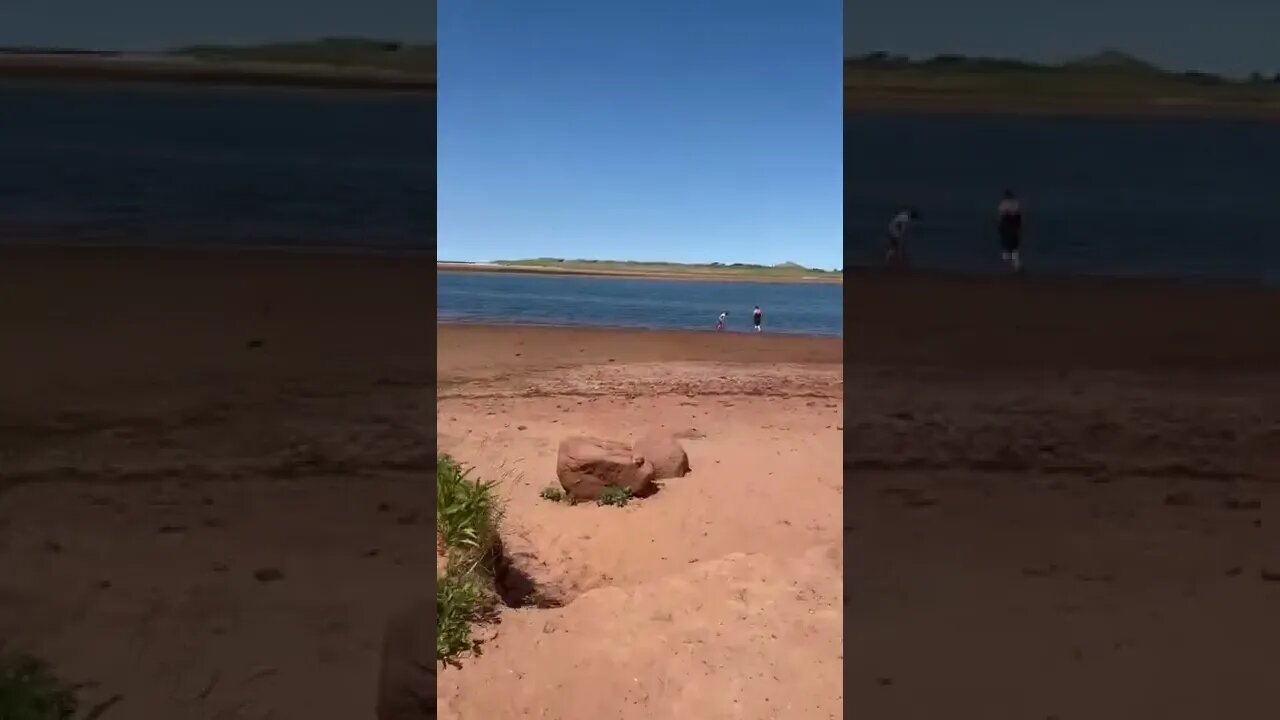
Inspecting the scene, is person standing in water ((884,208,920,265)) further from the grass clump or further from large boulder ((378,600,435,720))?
large boulder ((378,600,435,720))

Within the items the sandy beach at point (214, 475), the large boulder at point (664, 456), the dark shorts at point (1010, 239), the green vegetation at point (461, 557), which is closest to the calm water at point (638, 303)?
the dark shorts at point (1010, 239)

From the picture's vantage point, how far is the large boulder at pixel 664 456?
17.1ft

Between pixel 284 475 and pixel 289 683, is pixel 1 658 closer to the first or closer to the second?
pixel 289 683

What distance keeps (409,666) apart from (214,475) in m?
1.55

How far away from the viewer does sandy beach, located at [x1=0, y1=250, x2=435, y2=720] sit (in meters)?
2.26

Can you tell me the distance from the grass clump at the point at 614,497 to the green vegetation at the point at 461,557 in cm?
100

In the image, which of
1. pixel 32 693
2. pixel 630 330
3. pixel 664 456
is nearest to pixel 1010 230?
pixel 664 456

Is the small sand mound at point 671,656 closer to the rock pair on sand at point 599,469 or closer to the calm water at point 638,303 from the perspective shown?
the rock pair on sand at point 599,469

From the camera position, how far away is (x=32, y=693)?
1.83 m

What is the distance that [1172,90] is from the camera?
16.0 feet

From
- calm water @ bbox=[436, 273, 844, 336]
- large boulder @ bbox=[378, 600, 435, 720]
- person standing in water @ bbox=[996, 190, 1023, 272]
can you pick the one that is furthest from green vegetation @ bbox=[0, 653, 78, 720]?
calm water @ bbox=[436, 273, 844, 336]

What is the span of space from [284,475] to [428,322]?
4.65 ft

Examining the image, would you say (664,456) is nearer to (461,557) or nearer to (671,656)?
(461,557)

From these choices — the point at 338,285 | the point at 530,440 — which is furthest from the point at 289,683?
the point at 530,440
